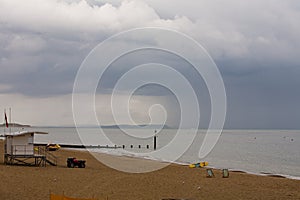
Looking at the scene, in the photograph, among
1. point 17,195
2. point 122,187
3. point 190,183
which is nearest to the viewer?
point 17,195

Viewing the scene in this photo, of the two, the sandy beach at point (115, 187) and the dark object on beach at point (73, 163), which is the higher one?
the dark object on beach at point (73, 163)

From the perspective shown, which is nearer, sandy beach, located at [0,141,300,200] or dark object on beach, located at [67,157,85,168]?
sandy beach, located at [0,141,300,200]

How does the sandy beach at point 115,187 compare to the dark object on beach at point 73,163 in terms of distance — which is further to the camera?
the dark object on beach at point 73,163

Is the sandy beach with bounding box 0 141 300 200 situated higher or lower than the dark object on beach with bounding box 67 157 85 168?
lower

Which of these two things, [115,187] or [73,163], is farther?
[73,163]

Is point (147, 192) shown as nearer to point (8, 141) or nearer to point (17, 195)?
point (17, 195)

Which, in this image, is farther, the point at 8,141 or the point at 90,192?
the point at 8,141

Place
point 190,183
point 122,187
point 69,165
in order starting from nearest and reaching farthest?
1. point 122,187
2. point 190,183
3. point 69,165

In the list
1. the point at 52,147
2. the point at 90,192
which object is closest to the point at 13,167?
the point at 90,192

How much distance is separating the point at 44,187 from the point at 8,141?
10.5 metres

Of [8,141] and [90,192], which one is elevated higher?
[8,141]

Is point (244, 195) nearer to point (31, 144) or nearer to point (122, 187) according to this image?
point (122, 187)

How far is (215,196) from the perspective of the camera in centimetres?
2038

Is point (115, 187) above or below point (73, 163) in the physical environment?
below
